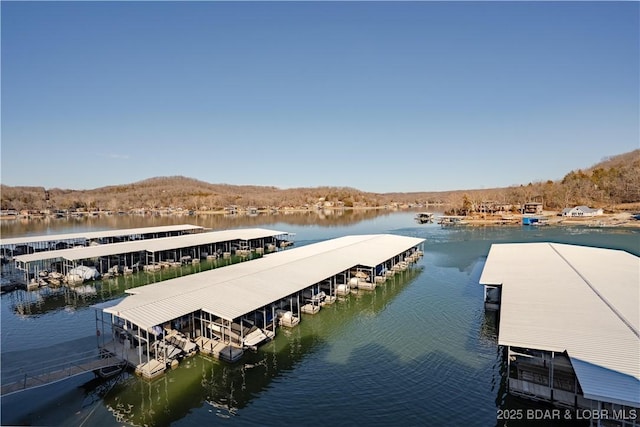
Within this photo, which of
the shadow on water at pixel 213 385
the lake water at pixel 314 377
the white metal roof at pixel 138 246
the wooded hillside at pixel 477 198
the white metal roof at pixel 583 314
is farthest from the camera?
the wooded hillside at pixel 477 198

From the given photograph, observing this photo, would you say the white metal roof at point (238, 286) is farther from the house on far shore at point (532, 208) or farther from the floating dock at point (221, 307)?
the house on far shore at point (532, 208)

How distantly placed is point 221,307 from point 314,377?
4.30 meters

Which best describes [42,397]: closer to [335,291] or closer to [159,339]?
[159,339]

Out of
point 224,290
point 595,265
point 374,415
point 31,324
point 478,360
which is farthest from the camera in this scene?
point 595,265

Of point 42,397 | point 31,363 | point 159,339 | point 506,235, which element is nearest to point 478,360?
point 159,339

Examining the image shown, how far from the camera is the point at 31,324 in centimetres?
1678

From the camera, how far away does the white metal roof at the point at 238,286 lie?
1263 centimetres

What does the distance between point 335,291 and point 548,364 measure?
458 inches

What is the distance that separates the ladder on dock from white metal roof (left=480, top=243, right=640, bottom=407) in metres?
12.5

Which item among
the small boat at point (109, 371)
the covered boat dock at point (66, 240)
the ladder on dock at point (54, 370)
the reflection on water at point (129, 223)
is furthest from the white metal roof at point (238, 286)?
the reflection on water at point (129, 223)

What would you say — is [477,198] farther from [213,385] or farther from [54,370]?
[54,370]

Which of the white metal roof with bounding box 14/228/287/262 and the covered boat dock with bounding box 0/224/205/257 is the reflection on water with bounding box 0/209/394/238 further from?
the white metal roof with bounding box 14/228/287/262

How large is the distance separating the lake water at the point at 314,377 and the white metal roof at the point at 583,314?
197 cm

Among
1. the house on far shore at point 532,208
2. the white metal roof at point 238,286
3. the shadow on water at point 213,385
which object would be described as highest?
the house on far shore at point 532,208
